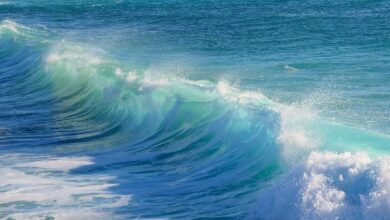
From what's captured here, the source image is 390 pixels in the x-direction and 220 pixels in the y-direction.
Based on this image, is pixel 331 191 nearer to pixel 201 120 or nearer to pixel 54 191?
pixel 54 191

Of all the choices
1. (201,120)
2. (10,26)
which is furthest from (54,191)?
(10,26)

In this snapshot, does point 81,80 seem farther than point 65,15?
No

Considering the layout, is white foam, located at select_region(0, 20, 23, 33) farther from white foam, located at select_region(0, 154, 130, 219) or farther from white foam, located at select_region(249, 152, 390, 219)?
white foam, located at select_region(249, 152, 390, 219)

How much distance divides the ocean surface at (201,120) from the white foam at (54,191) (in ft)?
0.12

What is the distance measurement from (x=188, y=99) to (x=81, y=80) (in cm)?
813

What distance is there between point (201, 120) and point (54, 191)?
18.5 ft

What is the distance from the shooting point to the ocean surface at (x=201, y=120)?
598 inches

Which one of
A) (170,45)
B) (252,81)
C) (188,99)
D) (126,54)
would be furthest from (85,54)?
(188,99)

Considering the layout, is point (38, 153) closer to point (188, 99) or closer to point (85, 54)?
point (188, 99)

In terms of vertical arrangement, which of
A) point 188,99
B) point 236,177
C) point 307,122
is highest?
point 188,99

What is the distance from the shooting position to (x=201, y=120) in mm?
21812

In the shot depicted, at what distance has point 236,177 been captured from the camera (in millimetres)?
17469

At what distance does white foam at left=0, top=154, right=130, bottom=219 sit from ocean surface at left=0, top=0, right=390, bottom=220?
0.04m

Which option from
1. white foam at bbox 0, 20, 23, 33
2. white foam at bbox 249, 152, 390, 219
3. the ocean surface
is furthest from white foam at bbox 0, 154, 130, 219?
white foam at bbox 0, 20, 23, 33
